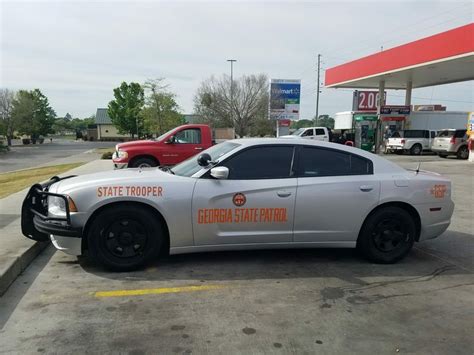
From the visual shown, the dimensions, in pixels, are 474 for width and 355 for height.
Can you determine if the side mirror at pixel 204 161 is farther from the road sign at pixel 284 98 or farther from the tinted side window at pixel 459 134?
the road sign at pixel 284 98

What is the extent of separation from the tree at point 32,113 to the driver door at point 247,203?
224 feet

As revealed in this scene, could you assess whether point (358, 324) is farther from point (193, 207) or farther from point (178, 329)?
point (193, 207)

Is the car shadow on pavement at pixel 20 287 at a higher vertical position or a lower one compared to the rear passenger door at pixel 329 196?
lower

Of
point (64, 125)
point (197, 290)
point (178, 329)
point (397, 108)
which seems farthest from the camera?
point (64, 125)

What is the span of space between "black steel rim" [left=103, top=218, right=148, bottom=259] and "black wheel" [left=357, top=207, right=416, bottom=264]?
104 inches

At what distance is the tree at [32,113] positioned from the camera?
211ft

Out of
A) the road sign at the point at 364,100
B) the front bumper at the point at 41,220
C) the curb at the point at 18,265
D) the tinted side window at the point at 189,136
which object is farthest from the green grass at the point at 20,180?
the road sign at the point at 364,100

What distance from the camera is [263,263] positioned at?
16.4ft

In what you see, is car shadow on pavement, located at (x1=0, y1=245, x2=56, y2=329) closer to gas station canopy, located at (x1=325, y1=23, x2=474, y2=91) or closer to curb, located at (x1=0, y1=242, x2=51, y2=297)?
curb, located at (x1=0, y1=242, x2=51, y2=297)

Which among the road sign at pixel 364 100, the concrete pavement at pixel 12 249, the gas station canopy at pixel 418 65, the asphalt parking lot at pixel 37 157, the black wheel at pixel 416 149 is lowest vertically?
the asphalt parking lot at pixel 37 157

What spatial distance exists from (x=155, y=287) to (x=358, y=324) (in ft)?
6.63

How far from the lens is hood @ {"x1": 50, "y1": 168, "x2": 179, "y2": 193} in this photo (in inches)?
177

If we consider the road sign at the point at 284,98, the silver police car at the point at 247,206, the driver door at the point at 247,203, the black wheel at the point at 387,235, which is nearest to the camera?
the silver police car at the point at 247,206

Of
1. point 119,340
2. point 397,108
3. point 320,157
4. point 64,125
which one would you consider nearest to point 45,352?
point 119,340
